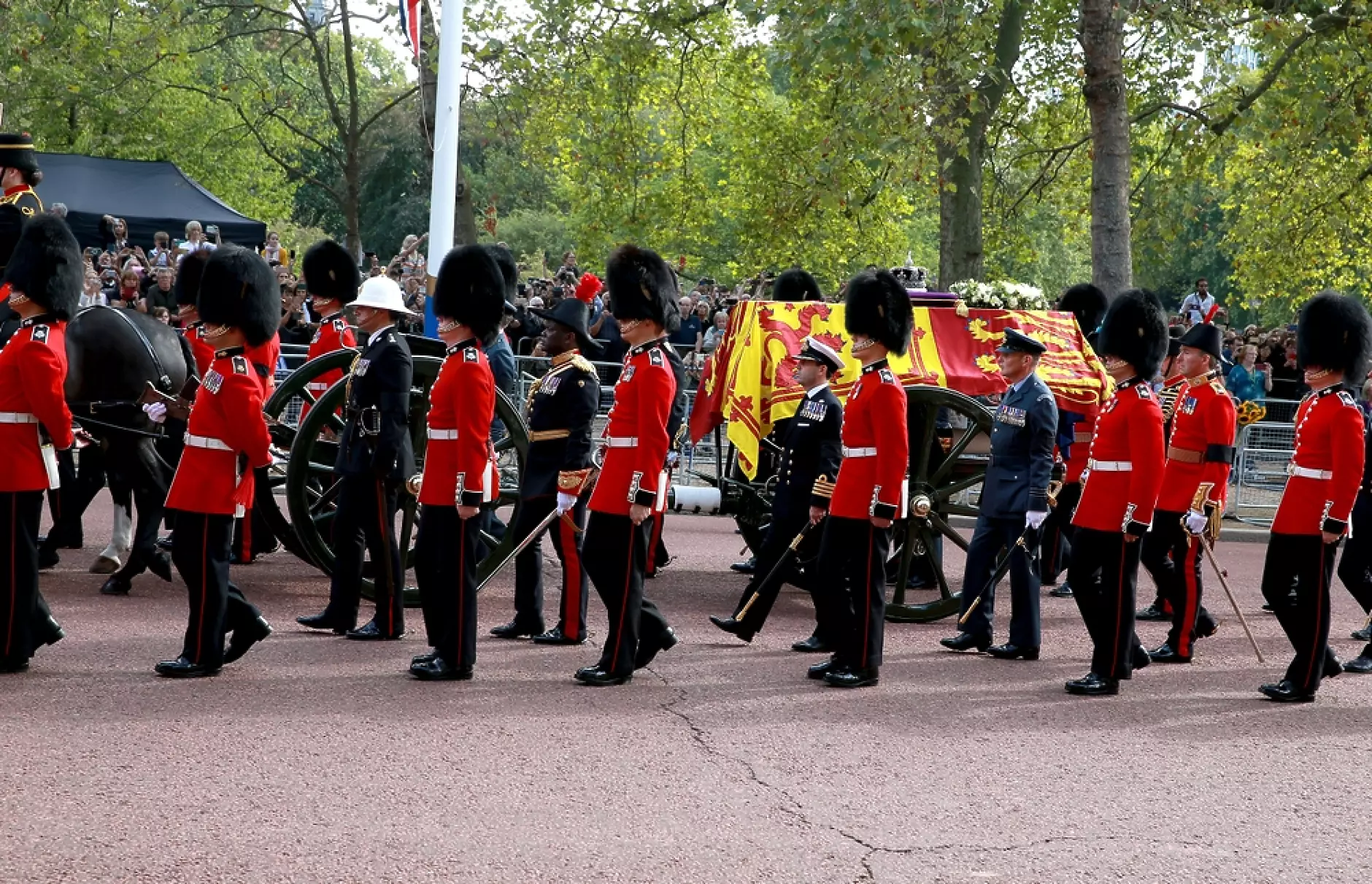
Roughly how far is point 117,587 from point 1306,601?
18.2 feet

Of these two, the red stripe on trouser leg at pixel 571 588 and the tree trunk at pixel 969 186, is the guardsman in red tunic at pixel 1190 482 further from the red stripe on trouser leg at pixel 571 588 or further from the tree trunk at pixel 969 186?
the tree trunk at pixel 969 186

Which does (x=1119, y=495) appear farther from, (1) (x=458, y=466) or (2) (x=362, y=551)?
(2) (x=362, y=551)

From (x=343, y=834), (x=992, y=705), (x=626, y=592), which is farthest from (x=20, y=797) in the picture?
(x=992, y=705)

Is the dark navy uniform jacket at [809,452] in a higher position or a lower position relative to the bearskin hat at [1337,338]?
lower

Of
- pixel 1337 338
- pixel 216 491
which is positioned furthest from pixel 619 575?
pixel 1337 338

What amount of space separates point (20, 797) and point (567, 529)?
10.6ft

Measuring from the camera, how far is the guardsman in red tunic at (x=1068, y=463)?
9.21 meters

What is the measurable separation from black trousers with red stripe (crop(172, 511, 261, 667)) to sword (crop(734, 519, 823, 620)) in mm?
2421

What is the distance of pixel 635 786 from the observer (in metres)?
5.14

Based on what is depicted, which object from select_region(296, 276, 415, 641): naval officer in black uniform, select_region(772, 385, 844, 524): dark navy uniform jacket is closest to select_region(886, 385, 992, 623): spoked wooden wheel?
select_region(772, 385, 844, 524): dark navy uniform jacket

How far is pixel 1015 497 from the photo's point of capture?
7773mm

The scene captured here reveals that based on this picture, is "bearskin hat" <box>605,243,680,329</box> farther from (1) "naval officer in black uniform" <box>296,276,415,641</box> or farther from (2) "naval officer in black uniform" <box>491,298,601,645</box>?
(1) "naval officer in black uniform" <box>296,276,415,641</box>

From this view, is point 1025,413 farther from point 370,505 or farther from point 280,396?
point 280,396

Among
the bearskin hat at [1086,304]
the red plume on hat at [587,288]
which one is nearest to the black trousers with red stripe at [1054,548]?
the bearskin hat at [1086,304]
